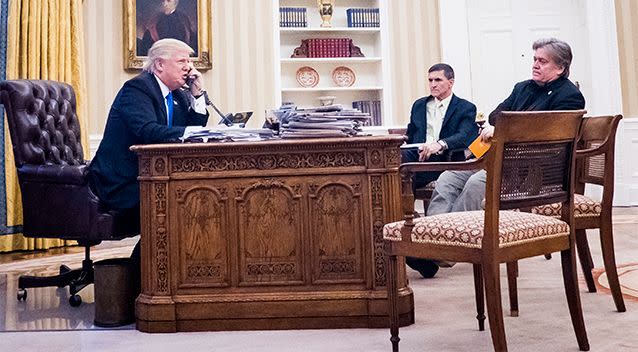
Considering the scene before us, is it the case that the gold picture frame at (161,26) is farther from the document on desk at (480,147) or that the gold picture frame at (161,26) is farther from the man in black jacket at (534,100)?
the document on desk at (480,147)

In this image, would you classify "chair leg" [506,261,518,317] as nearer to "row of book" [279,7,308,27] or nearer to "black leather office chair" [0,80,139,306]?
"black leather office chair" [0,80,139,306]

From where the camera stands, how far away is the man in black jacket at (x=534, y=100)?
318cm

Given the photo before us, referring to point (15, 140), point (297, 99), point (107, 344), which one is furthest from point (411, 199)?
point (297, 99)

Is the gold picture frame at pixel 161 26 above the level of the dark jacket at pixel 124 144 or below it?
above

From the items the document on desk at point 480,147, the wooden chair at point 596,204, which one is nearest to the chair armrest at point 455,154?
the document on desk at point 480,147

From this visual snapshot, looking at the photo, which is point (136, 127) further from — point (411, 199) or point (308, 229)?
point (411, 199)

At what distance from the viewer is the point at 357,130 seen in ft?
9.04

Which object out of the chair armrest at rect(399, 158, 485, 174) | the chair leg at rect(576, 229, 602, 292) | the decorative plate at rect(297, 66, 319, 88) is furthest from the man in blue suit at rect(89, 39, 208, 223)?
the decorative plate at rect(297, 66, 319, 88)

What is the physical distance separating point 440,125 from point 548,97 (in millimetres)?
943

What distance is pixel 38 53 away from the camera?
17.1ft

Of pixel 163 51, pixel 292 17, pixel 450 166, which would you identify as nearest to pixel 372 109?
pixel 292 17

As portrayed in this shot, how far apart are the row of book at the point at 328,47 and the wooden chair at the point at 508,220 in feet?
14.7

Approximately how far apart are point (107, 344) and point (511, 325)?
5.24ft

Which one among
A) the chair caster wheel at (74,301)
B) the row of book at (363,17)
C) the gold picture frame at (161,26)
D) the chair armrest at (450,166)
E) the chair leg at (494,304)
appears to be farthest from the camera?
the row of book at (363,17)
